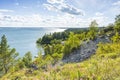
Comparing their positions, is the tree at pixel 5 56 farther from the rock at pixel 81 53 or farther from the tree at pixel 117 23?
the tree at pixel 117 23

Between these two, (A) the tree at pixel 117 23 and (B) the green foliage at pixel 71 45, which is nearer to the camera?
(B) the green foliage at pixel 71 45

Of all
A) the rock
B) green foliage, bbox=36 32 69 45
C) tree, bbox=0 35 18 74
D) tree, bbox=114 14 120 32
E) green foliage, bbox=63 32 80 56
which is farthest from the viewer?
green foliage, bbox=36 32 69 45

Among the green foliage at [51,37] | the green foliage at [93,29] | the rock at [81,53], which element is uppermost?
the green foliage at [93,29]

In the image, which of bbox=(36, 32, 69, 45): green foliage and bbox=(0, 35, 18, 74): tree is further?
bbox=(36, 32, 69, 45): green foliage

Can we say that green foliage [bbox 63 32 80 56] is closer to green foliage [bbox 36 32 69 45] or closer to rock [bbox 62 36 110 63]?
rock [bbox 62 36 110 63]

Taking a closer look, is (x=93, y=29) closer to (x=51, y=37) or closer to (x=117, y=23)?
(x=117, y=23)

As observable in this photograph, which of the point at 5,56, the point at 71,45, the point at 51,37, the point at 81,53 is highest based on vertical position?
the point at 71,45

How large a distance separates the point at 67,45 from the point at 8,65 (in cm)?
2242

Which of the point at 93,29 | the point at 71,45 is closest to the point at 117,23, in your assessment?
the point at 93,29

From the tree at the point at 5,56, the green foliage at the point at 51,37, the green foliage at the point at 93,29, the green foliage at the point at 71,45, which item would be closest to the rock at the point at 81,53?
the green foliage at the point at 71,45

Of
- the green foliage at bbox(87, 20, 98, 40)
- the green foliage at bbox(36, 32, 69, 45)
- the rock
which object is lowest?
the green foliage at bbox(36, 32, 69, 45)

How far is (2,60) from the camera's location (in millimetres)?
73312

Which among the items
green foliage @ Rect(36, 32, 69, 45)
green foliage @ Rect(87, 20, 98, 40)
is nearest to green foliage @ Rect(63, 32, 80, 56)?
green foliage @ Rect(87, 20, 98, 40)

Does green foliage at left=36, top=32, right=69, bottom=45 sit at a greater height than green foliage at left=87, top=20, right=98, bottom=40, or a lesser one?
lesser
